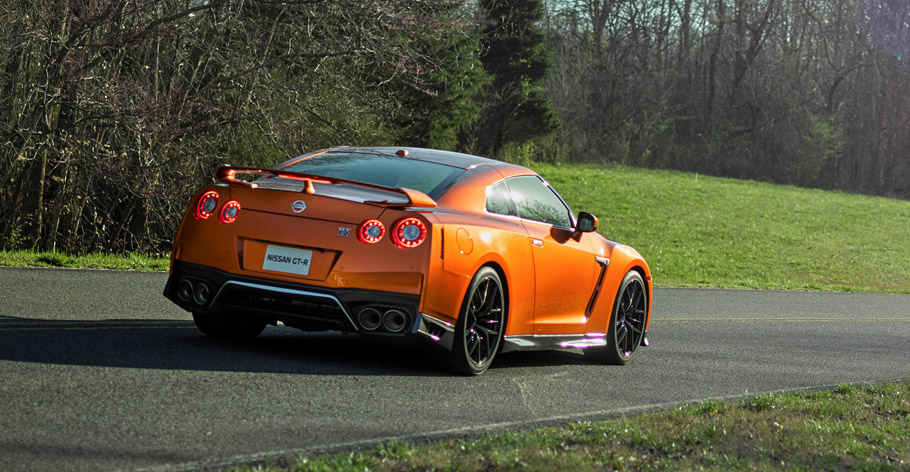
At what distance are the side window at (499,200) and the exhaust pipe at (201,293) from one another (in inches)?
77.3

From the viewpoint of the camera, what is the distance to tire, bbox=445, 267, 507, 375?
721 cm

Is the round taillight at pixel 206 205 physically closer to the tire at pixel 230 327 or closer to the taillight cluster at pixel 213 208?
the taillight cluster at pixel 213 208

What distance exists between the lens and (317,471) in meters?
4.43

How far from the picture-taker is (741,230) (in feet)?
126

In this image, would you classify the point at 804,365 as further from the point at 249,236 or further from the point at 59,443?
the point at 59,443

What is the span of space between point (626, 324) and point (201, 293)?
12.6ft

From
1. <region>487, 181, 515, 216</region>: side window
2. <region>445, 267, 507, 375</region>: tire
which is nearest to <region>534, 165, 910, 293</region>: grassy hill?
<region>487, 181, 515, 216</region>: side window

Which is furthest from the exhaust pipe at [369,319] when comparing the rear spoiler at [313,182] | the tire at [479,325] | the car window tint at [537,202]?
the car window tint at [537,202]

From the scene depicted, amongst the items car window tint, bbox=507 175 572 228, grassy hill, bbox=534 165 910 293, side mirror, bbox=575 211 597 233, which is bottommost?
grassy hill, bbox=534 165 910 293

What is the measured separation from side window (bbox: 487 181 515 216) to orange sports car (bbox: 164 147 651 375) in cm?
1

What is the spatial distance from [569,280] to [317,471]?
4422 mm

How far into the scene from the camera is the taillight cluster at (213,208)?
716 centimetres

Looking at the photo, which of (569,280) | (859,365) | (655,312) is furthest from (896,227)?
(569,280)

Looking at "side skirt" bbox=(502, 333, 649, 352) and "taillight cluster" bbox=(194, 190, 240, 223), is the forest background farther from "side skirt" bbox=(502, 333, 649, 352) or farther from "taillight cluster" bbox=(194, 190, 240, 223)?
"side skirt" bbox=(502, 333, 649, 352)
